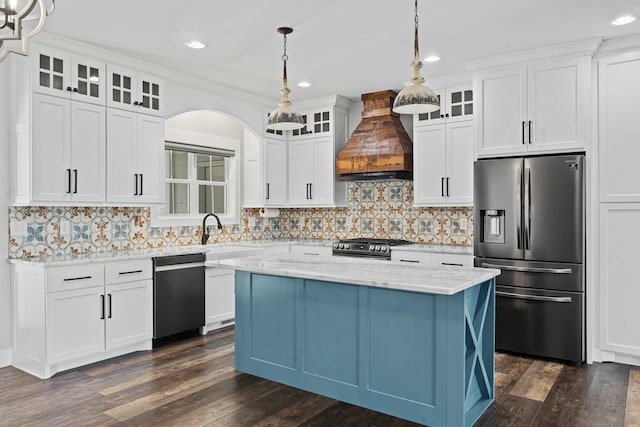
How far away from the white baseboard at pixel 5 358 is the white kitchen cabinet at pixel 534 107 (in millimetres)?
4533

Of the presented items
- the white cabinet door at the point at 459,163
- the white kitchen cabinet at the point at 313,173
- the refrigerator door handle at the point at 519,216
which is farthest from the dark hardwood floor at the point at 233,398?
the white kitchen cabinet at the point at 313,173

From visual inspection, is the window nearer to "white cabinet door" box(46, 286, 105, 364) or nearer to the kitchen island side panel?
"white cabinet door" box(46, 286, 105, 364)

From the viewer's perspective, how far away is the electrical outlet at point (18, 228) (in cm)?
393

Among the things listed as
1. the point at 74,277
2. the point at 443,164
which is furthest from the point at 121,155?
the point at 443,164

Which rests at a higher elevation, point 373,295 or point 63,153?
point 63,153

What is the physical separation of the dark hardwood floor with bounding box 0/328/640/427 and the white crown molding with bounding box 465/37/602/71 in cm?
266

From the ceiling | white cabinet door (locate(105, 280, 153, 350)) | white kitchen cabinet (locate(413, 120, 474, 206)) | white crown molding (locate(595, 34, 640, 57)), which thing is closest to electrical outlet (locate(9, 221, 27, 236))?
white cabinet door (locate(105, 280, 153, 350))

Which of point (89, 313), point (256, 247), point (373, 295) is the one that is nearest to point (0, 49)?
point (373, 295)

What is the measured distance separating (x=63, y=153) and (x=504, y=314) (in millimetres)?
4098

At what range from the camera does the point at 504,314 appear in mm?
4227

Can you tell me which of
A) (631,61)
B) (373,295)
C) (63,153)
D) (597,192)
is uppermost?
(631,61)

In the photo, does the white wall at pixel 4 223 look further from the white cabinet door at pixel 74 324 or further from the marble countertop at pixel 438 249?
the marble countertop at pixel 438 249

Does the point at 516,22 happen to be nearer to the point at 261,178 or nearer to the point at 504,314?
the point at 504,314

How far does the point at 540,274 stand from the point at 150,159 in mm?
3784
